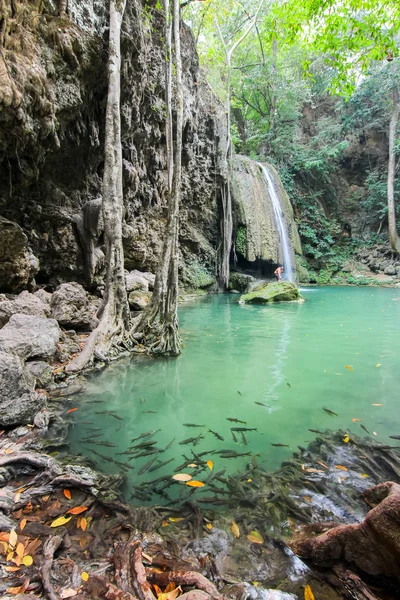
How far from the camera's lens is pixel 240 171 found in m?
15.6

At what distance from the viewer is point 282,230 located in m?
16.5

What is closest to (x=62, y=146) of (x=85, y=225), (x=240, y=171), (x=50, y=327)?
(x=85, y=225)

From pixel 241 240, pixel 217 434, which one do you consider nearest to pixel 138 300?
pixel 217 434

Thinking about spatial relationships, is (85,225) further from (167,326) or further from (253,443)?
(253,443)

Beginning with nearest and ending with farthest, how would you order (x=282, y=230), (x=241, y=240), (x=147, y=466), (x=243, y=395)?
(x=147, y=466), (x=243, y=395), (x=241, y=240), (x=282, y=230)

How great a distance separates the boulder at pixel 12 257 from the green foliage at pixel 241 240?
36.5ft

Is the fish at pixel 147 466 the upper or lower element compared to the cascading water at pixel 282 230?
lower

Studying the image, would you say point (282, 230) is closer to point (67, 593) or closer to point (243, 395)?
point (243, 395)

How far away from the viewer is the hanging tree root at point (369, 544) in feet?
4.01

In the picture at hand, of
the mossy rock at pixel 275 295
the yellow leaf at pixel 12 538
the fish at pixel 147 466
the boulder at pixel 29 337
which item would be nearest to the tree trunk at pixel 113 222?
the boulder at pixel 29 337

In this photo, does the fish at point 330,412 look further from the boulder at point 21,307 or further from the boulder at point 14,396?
the boulder at point 21,307

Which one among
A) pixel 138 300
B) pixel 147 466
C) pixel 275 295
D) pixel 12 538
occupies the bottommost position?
pixel 147 466

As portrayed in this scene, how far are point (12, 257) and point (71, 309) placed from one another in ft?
4.15

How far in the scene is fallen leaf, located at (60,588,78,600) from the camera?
1.24 metres
